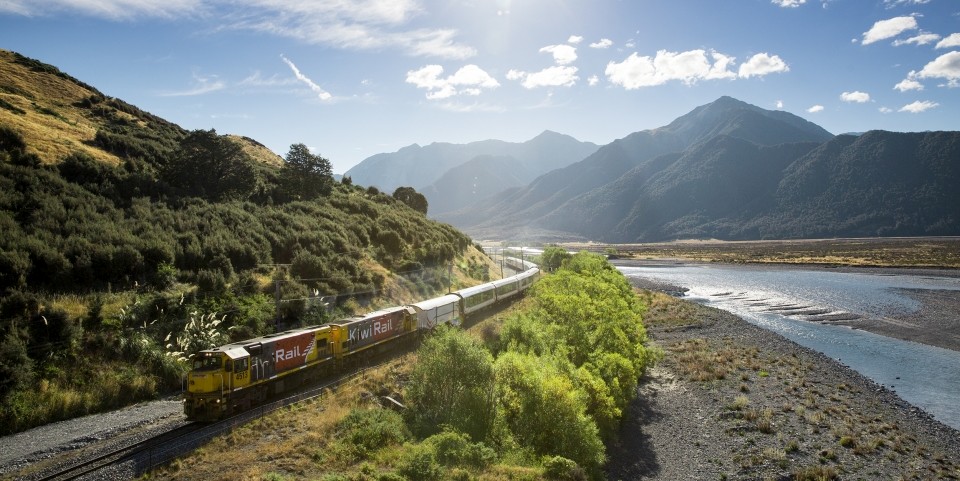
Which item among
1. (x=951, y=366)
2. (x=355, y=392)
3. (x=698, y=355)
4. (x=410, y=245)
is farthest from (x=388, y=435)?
(x=951, y=366)

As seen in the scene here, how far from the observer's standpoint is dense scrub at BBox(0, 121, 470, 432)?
2358cm

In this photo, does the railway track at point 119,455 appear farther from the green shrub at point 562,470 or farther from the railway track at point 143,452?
the green shrub at point 562,470

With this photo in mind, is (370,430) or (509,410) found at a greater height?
(370,430)

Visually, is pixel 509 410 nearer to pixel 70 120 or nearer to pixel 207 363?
pixel 207 363

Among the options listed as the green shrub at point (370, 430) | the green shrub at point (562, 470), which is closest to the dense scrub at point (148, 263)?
the green shrub at point (370, 430)

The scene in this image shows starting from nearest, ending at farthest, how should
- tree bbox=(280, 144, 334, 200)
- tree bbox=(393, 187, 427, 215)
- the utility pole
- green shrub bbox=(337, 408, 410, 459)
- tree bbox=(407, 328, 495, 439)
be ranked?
green shrub bbox=(337, 408, 410, 459) → tree bbox=(407, 328, 495, 439) → the utility pole → tree bbox=(280, 144, 334, 200) → tree bbox=(393, 187, 427, 215)

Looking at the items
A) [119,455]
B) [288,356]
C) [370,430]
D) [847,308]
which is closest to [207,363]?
[288,356]

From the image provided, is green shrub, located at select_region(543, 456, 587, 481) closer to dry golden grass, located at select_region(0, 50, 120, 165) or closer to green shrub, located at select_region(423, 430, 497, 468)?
green shrub, located at select_region(423, 430, 497, 468)

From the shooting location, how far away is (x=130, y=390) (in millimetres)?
23953

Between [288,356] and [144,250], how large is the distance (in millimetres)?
14740

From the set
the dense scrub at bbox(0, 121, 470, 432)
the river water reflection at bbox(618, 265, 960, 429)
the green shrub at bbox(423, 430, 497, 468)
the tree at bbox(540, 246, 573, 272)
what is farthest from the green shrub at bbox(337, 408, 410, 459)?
the tree at bbox(540, 246, 573, 272)

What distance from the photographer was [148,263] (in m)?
32.3

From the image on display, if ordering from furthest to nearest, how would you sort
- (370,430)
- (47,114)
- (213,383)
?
(47,114), (213,383), (370,430)

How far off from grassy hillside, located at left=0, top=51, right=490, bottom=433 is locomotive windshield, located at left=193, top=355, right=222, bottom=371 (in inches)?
209
